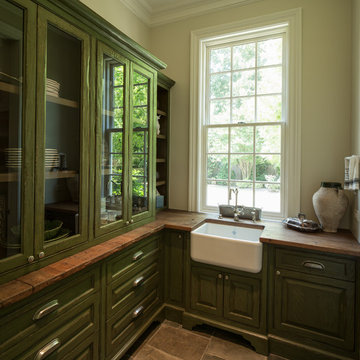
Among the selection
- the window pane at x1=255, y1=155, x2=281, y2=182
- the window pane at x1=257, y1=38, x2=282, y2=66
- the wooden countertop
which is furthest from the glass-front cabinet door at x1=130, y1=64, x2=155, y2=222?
the window pane at x1=257, y1=38, x2=282, y2=66

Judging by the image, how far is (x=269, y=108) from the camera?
2.60m

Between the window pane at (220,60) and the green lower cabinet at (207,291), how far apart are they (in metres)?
2.19

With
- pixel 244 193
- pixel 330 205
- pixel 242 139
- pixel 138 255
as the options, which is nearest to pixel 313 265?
pixel 330 205

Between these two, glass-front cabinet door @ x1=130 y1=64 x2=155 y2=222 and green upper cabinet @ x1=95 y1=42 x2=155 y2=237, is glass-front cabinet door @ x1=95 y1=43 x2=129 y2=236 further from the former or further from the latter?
glass-front cabinet door @ x1=130 y1=64 x2=155 y2=222

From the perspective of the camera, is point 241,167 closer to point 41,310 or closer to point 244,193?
point 244,193

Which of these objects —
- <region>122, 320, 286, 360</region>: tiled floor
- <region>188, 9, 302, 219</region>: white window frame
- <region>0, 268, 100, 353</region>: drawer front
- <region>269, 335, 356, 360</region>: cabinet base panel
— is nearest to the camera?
<region>0, 268, 100, 353</region>: drawer front

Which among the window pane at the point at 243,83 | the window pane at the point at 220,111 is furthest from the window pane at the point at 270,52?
the window pane at the point at 220,111

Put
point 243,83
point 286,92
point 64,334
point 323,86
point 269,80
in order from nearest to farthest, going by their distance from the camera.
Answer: point 64,334
point 323,86
point 286,92
point 269,80
point 243,83

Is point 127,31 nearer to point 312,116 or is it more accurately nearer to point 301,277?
point 312,116

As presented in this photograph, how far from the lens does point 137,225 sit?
2.09 metres

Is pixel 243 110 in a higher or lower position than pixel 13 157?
higher

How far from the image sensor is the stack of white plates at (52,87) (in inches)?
52.4

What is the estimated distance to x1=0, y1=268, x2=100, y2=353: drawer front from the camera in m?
1.07

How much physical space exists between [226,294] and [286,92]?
2040 millimetres
